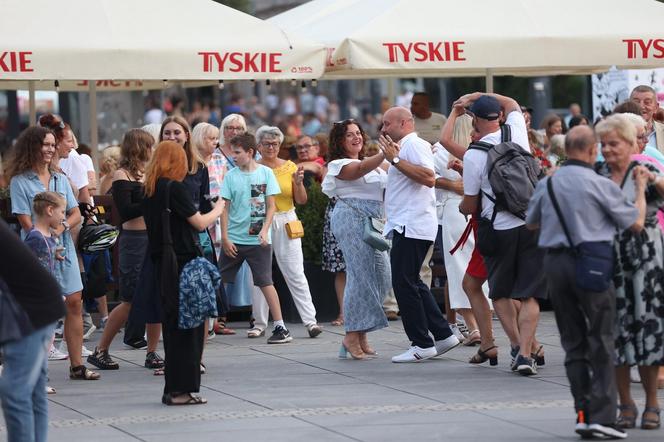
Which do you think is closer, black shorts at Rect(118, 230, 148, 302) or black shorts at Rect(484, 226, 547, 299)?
black shorts at Rect(484, 226, 547, 299)

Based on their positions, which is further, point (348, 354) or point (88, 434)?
point (348, 354)

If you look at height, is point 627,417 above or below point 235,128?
below

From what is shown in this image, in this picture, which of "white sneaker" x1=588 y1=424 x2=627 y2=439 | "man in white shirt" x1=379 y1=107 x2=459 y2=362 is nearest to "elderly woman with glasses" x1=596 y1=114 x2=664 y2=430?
"white sneaker" x1=588 y1=424 x2=627 y2=439

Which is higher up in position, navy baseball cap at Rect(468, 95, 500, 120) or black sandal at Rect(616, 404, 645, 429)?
navy baseball cap at Rect(468, 95, 500, 120)

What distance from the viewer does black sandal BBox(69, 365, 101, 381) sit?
10.0 metres

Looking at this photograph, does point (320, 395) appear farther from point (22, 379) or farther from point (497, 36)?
point (497, 36)

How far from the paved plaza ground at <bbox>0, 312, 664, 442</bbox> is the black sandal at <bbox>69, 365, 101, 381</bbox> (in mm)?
91

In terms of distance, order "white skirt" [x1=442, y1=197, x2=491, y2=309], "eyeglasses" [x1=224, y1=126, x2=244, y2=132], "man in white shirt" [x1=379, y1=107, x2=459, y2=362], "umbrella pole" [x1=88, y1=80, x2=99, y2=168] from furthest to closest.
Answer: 1. "umbrella pole" [x1=88, y1=80, x2=99, y2=168]
2. "eyeglasses" [x1=224, y1=126, x2=244, y2=132]
3. "white skirt" [x1=442, y1=197, x2=491, y2=309]
4. "man in white shirt" [x1=379, y1=107, x2=459, y2=362]

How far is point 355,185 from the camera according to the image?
1083 cm

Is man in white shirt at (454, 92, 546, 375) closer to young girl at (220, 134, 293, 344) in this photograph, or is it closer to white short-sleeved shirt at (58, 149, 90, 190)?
young girl at (220, 134, 293, 344)

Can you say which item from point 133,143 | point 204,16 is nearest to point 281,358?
point 133,143

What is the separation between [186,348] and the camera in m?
8.91

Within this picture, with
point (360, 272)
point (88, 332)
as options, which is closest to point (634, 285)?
point (360, 272)

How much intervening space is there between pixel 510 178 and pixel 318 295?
4142 millimetres
